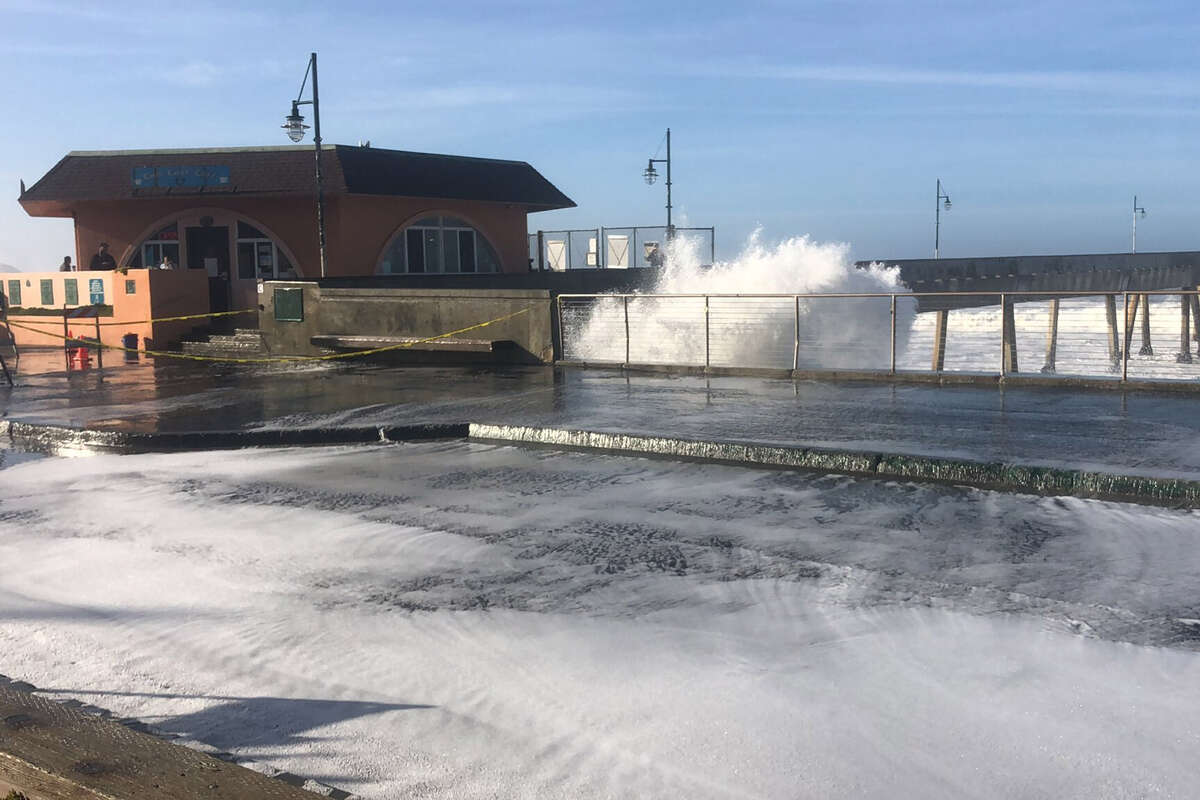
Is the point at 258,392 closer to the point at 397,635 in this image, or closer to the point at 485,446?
the point at 485,446

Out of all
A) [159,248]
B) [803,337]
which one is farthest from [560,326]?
[159,248]

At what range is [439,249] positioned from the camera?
37156 millimetres

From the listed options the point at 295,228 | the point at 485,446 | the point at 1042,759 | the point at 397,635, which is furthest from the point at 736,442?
the point at 295,228

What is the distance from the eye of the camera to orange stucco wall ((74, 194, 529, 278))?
3303cm

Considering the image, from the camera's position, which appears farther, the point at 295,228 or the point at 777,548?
the point at 295,228

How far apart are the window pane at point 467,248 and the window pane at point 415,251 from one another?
1.81 meters

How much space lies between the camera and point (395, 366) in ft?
66.1

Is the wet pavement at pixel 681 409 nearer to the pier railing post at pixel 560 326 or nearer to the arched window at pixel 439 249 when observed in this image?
the pier railing post at pixel 560 326

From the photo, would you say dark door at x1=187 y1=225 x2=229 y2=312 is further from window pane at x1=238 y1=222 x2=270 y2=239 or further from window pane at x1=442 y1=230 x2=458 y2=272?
window pane at x1=442 y1=230 x2=458 y2=272

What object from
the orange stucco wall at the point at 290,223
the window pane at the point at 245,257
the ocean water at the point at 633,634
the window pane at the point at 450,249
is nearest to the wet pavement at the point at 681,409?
the ocean water at the point at 633,634

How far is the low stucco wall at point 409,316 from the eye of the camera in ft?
64.8

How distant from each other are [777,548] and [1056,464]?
3.38m

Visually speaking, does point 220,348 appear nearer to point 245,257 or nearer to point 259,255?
point 259,255

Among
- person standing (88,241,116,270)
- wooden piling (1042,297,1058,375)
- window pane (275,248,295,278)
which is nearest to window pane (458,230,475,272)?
window pane (275,248,295,278)
